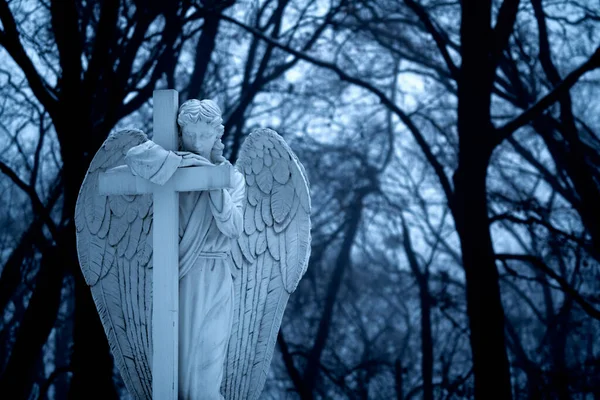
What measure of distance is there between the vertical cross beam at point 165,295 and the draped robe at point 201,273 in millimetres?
78

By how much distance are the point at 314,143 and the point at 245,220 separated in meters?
7.01

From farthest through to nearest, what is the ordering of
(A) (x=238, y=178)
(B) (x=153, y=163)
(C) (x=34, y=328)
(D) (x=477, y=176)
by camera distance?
(D) (x=477, y=176)
(C) (x=34, y=328)
(A) (x=238, y=178)
(B) (x=153, y=163)

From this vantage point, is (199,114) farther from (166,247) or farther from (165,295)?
(165,295)

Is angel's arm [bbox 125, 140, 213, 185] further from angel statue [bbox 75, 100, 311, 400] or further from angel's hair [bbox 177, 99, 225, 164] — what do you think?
angel's hair [bbox 177, 99, 225, 164]

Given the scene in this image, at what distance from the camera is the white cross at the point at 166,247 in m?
3.13

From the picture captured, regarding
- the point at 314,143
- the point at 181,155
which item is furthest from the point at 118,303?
the point at 314,143

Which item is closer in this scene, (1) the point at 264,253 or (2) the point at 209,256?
(2) the point at 209,256

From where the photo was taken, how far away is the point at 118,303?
362 cm

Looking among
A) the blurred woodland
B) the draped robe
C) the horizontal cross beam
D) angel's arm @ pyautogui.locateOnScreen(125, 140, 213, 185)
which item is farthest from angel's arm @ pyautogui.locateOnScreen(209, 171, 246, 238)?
the blurred woodland

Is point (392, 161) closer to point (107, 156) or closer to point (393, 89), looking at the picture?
point (393, 89)

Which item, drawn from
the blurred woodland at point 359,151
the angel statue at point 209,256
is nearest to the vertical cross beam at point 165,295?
the angel statue at point 209,256

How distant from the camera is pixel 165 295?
316 cm

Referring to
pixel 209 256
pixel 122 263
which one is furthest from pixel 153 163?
pixel 122 263

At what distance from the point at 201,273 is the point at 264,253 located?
49cm
